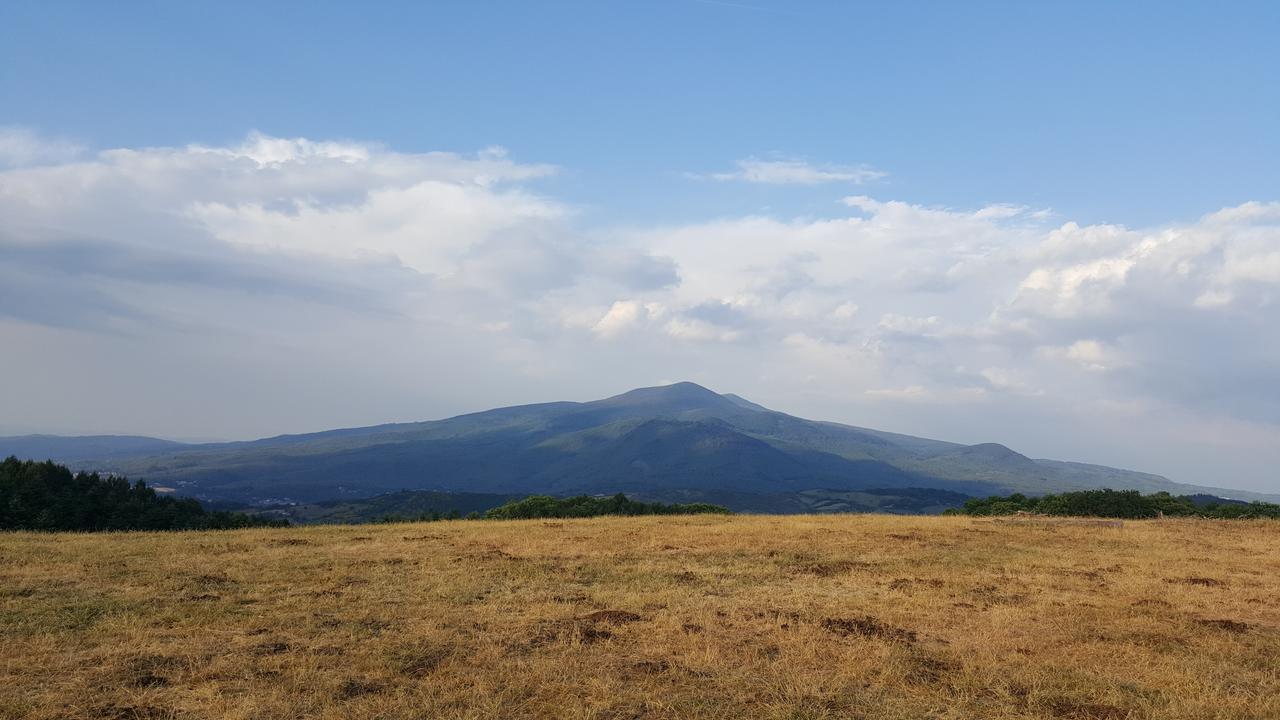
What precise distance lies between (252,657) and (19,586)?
418 inches

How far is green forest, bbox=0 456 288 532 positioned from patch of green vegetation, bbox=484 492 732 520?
1618 centimetres

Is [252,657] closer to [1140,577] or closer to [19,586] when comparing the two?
[19,586]

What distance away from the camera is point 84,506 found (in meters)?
44.0

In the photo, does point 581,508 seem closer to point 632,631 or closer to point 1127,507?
point 1127,507

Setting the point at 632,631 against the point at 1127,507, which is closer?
the point at 632,631

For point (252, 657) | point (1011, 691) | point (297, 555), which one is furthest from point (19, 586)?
point (1011, 691)

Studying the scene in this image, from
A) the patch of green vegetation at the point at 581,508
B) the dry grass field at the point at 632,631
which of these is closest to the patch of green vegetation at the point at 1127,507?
the dry grass field at the point at 632,631

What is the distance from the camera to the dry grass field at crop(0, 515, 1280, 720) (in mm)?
10727

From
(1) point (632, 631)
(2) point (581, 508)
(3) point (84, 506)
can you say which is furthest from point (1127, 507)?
(3) point (84, 506)

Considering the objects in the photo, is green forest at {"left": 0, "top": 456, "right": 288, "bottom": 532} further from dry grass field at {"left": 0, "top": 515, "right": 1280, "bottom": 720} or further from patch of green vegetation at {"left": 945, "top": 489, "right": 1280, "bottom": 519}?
patch of green vegetation at {"left": 945, "top": 489, "right": 1280, "bottom": 519}

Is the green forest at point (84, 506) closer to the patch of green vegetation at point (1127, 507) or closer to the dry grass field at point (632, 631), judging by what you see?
the dry grass field at point (632, 631)

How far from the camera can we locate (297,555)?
25125 mm

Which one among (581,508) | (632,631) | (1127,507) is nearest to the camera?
(632,631)

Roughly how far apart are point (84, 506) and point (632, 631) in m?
44.8
